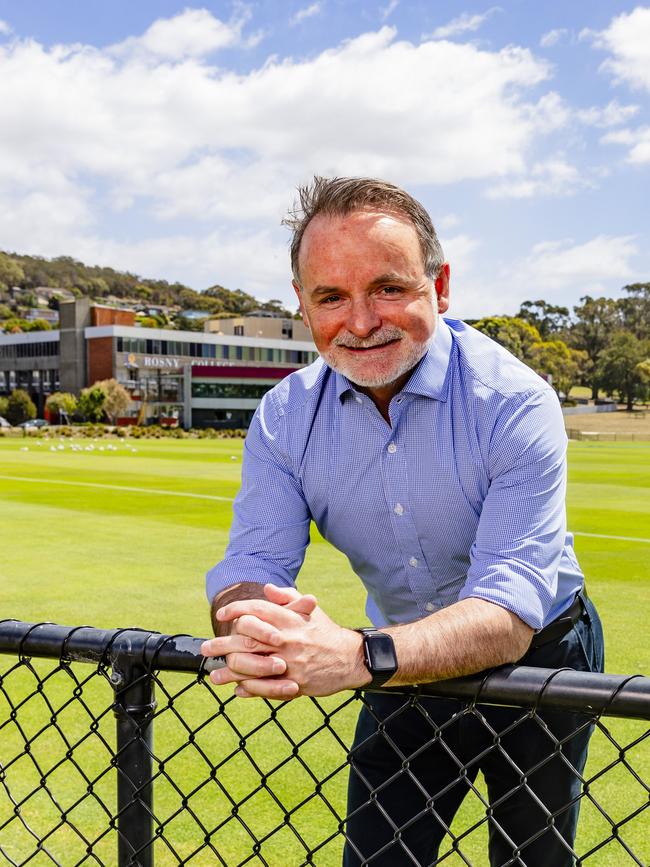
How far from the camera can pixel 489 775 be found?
2703mm

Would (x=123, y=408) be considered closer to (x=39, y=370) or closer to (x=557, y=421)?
(x=39, y=370)

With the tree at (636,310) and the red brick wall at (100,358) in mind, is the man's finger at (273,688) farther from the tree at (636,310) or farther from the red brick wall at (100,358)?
the tree at (636,310)

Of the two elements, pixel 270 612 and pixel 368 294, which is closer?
pixel 270 612

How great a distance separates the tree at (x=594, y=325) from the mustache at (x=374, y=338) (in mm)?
139619

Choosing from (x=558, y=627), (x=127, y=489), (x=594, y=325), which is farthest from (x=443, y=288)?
(x=594, y=325)

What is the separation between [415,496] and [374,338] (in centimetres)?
48

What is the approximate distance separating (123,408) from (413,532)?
8556 centimetres

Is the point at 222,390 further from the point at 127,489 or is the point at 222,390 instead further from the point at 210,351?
the point at 127,489

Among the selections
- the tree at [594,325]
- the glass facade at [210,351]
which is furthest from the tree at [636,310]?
the glass facade at [210,351]

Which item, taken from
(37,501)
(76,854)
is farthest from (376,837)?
(37,501)

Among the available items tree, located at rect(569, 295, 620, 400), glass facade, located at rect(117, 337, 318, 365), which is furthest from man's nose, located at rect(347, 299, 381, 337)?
tree, located at rect(569, 295, 620, 400)

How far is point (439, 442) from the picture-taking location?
2.54 m

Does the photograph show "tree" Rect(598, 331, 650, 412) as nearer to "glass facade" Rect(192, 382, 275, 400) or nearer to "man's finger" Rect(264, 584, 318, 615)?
"glass facade" Rect(192, 382, 275, 400)

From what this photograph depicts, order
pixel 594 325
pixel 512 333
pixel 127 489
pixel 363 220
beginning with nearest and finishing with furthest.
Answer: pixel 363 220, pixel 127 489, pixel 512 333, pixel 594 325
